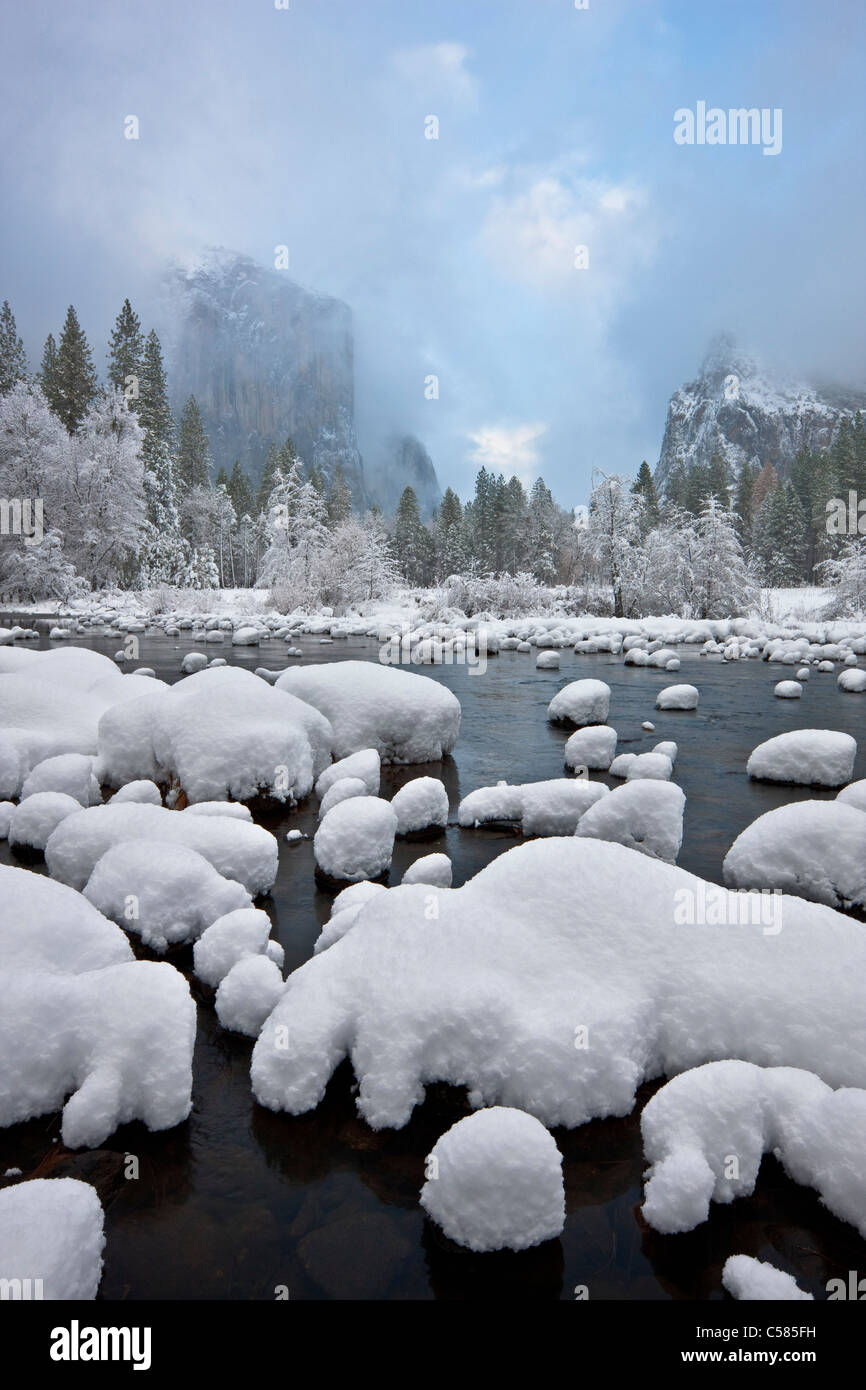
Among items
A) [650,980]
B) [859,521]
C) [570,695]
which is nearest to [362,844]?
[650,980]

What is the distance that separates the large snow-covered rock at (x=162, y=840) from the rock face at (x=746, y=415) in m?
114

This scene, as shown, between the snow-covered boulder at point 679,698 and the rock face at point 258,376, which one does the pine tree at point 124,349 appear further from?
the rock face at point 258,376

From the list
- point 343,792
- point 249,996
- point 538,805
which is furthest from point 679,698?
point 249,996

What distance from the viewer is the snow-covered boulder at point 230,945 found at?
Result: 3.62 metres

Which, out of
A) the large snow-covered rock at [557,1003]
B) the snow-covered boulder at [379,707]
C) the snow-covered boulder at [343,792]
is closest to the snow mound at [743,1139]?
the large snow-covered rock at [557,1003]

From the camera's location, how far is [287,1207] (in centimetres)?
246

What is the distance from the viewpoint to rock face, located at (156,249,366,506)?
157 m

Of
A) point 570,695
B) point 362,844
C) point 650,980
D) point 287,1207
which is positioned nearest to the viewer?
point 287,1207

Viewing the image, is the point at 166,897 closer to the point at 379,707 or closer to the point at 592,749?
the point at 379,707

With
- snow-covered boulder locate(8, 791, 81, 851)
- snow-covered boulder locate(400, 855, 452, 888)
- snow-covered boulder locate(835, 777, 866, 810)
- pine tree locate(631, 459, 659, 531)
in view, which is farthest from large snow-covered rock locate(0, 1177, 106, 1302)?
pine tree locate(631, 459, 659, 531)

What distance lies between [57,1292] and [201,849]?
8.78 ft

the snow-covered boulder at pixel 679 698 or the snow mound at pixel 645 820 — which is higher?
the snow-covered boulder at pixel 679 698
